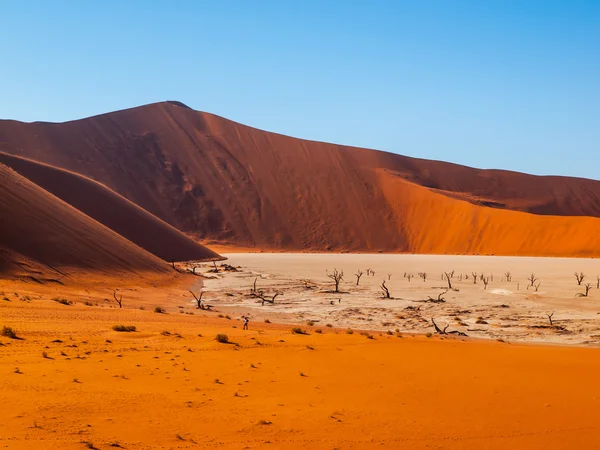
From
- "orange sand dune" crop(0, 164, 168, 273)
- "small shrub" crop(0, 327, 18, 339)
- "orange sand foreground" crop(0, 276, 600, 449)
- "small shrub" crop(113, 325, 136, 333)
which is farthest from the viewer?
"orange sand dune" crop(0, 164, 168, 273)

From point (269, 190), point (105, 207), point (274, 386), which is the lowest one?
point (274, 386)

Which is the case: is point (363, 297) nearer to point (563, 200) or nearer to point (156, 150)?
point (156, 150)

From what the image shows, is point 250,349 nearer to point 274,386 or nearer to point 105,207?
point 274,386

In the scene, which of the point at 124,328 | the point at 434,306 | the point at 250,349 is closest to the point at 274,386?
the point at 250,349

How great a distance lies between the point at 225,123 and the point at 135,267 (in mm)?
91225

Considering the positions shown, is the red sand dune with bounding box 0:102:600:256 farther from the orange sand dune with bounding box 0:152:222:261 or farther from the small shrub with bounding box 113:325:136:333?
the small shrub with bounding box 113:325:136:333

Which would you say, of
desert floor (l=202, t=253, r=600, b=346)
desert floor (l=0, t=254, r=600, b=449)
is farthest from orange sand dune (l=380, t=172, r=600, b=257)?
desert floor (l=0, t=254, r=600, b=449)

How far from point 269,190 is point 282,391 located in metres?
98.3

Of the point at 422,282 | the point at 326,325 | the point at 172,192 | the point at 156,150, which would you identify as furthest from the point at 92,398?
the point at 156,150

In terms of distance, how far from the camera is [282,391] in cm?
931

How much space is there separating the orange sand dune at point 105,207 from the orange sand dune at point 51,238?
12.2m

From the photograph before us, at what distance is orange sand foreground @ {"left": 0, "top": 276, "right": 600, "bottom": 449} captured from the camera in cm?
709

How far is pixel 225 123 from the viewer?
12169cm

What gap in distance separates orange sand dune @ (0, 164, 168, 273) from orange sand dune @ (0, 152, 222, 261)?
12250 mm
